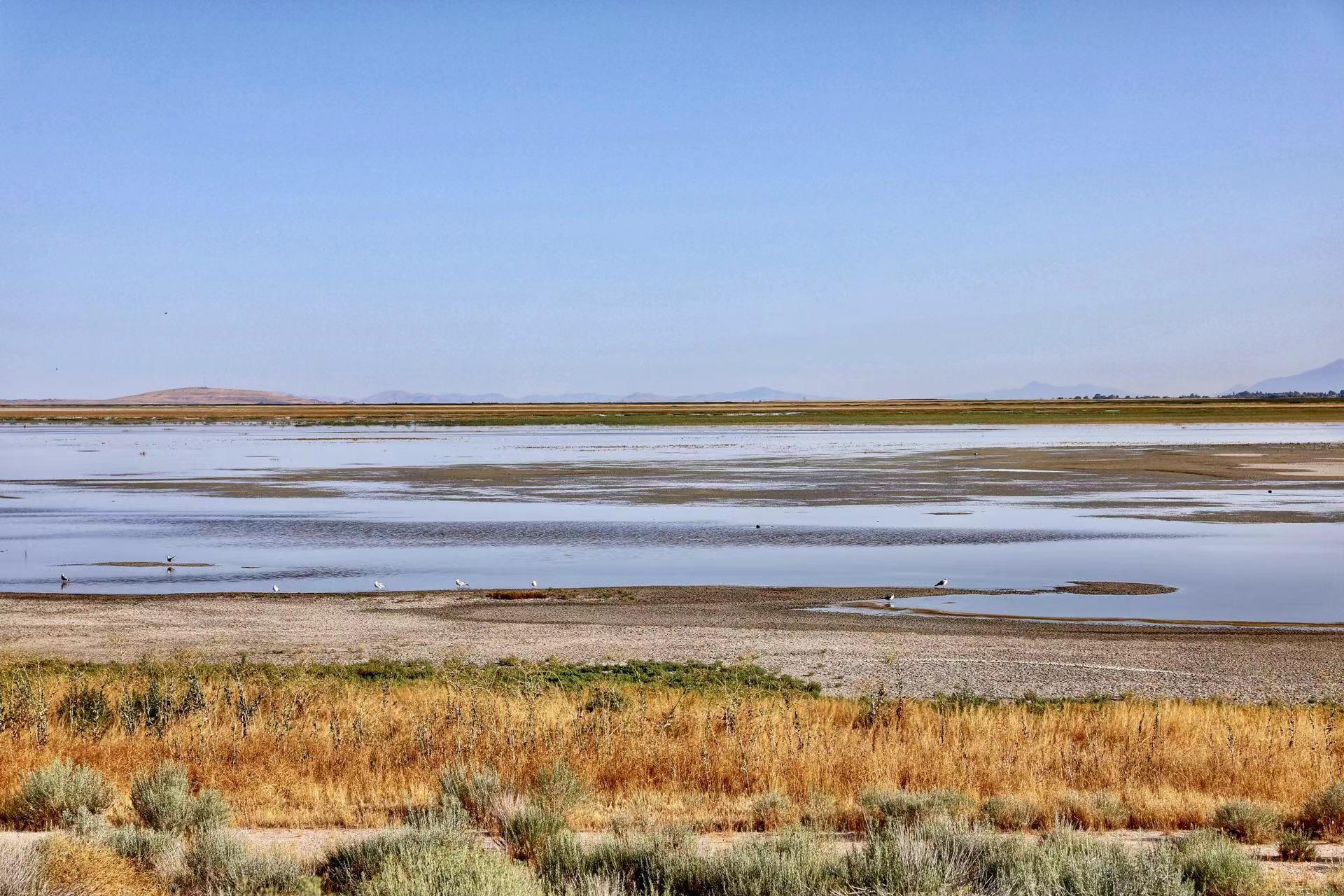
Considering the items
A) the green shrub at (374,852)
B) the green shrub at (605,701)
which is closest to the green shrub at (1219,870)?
the green shrub at (374,852)

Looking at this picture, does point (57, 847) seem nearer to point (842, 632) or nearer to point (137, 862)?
point (137, 862)

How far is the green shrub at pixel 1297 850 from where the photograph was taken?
25.8ft

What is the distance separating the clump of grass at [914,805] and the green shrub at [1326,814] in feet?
7.98

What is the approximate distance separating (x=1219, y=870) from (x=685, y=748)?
5.29 metres

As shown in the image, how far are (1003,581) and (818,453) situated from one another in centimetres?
4416

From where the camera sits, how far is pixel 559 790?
889 centimetres

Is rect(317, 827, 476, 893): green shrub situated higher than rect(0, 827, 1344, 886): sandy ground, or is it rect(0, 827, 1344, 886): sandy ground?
rect(317, 827, 476, 893): green shrub

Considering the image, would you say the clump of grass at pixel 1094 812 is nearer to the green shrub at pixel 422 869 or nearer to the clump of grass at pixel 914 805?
the clump of grass at pixel 914 805

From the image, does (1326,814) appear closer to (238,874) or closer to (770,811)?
(770,811)

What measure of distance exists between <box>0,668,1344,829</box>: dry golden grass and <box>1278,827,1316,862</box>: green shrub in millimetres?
827

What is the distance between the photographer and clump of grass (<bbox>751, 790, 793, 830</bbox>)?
8672 mm

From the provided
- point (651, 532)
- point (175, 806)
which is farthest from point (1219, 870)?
point (651, 532)

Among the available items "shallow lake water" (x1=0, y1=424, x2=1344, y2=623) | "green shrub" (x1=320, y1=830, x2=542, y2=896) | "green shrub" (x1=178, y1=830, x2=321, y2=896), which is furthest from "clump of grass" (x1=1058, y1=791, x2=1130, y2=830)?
"shallow lake water" (x1=0, y1=424, x2=1344, y2=623)

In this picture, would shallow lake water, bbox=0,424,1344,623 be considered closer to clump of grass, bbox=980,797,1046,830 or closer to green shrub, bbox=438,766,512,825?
clump of grass, bbox=980,797,1046,830
